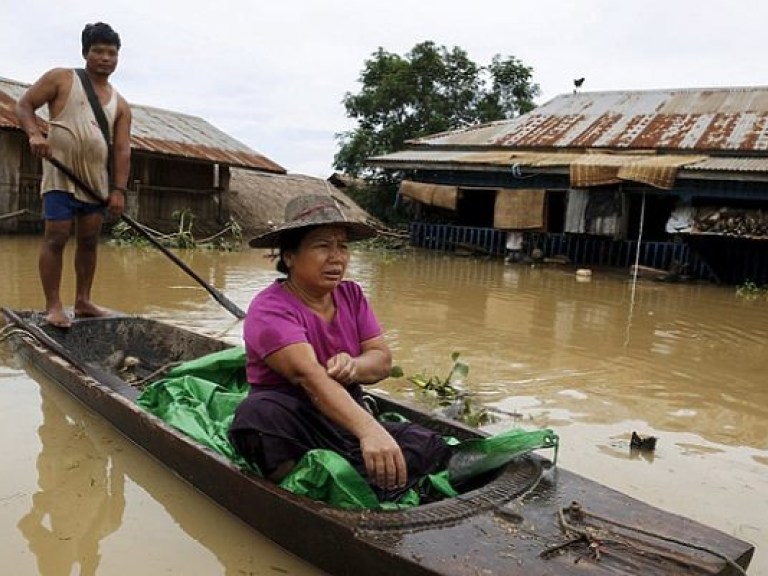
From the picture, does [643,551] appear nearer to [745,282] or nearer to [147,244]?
[745,282]

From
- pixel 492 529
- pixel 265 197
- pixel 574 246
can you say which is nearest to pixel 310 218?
pixel 492 529

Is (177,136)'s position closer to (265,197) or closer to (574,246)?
(265,197)

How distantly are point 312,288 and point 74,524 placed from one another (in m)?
1.24

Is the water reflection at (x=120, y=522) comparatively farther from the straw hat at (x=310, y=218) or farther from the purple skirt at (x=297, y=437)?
the straw hat at (x=310, y=218)

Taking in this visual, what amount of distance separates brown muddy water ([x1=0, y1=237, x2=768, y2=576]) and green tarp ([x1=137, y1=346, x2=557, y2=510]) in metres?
0.23

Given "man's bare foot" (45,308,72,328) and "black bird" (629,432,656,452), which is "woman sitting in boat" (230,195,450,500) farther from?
"man's bare foot" (45,308,72,328)

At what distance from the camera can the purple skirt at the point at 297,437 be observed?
243 centimetres

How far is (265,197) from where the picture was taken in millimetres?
20875

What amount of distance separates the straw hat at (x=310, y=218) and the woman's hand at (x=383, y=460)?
729mm

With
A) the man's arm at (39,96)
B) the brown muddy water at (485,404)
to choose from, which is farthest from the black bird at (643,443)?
the man's arm at (39,96)

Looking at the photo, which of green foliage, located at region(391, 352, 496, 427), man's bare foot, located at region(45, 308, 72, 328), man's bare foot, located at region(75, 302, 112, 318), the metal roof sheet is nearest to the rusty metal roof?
the metal roof sheet

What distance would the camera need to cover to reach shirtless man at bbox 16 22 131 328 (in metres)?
4.63

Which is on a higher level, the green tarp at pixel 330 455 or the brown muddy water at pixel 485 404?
the green tarp at pixel 330 455

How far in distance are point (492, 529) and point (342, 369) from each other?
0.74m
